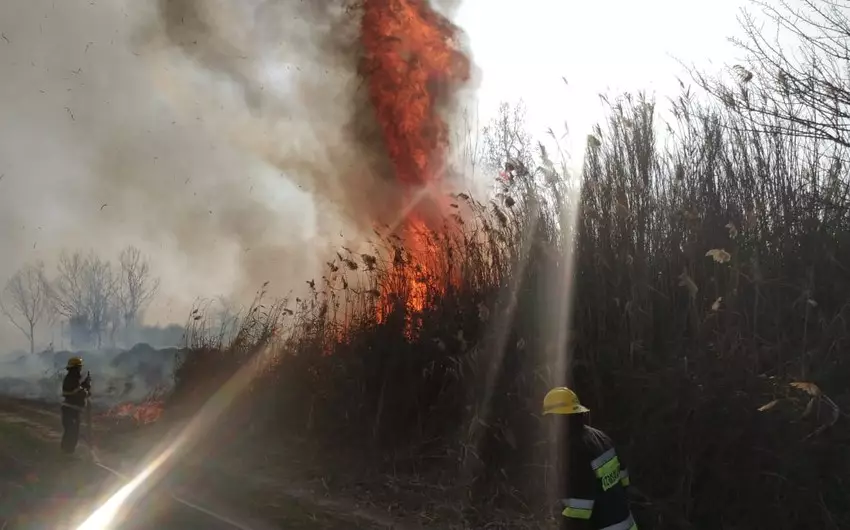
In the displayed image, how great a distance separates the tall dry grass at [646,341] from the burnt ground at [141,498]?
1.25 meters

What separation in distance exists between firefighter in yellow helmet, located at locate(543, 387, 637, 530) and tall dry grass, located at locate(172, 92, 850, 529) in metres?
1.78

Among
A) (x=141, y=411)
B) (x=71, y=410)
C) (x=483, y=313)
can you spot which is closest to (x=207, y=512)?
(x=483, y=313)

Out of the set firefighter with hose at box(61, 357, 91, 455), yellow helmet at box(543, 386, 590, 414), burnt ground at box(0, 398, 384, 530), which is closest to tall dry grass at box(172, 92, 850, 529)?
burnt ground at box(0, 398, 384, 530)

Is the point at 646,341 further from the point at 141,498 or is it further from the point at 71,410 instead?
the point at 71,410

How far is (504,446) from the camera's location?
6965mm

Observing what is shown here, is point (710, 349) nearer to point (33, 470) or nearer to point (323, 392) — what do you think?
point (323, 392)

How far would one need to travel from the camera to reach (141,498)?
25.4 feet

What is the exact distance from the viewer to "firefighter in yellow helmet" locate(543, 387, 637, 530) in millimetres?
3812

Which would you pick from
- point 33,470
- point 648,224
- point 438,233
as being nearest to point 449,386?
point 438,233

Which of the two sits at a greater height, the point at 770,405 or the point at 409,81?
the point at 409,81

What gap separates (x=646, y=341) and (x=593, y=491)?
2.95 metres

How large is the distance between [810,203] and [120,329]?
114ft

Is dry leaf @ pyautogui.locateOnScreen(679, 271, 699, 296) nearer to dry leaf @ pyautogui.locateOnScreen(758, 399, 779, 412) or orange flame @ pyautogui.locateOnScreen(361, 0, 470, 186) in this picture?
dry leaf @ pyautogui.locateOnScreen(758, 399, 779, 412)

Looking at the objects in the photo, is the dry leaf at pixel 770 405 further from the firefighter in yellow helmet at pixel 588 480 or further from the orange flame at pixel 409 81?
the orange flame at pixel 409 81
